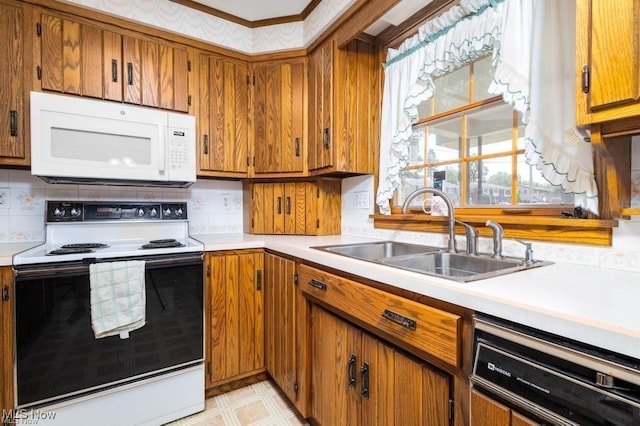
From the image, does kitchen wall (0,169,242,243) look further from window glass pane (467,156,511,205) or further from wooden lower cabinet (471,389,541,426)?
wooden lower cabinet (471,389,541,426)

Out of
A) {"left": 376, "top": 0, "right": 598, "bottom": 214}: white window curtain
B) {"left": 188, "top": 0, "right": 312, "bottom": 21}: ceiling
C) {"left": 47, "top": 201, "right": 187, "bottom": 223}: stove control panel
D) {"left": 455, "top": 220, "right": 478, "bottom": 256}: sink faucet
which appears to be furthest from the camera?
{"left": 188, "top": 0, "right": 312, "bottom": 21}: ceiling

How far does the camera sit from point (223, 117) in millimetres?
2143

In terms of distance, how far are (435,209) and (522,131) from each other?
1.73 feet

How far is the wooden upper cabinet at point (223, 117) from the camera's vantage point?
2068 millimetres

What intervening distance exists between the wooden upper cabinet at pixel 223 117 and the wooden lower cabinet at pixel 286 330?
760 mm

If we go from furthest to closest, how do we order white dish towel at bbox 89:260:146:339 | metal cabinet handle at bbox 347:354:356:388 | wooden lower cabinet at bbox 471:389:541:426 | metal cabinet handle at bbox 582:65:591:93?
white dish towel at bbox 89:260:146:339
metal cabinet handle at bbox 347:354:356:388
metal cabinet handle at bbox 582:65:591:93
wooden lower cabinet at bbox 471:389:541:426

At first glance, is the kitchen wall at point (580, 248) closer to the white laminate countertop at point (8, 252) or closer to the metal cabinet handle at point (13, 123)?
the white laminate countertop at point (8, 252)

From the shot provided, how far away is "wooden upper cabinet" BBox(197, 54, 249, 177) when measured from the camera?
2.07 m

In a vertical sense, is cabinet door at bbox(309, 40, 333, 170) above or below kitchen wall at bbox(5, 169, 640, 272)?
above

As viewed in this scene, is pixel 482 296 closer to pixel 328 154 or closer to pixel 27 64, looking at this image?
pixel 328 154

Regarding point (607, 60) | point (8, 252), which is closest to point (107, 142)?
point (8, 252)

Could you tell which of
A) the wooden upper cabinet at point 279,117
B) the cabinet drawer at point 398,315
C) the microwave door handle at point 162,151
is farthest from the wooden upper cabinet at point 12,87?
the cabinet drawer at point 398,315

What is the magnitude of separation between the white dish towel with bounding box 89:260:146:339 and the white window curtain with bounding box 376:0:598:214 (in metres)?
1.83

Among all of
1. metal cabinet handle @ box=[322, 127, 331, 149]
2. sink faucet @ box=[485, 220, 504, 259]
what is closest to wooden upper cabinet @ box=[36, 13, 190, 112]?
metal cabinet handle @ box=[322, 127, 331, 149]
